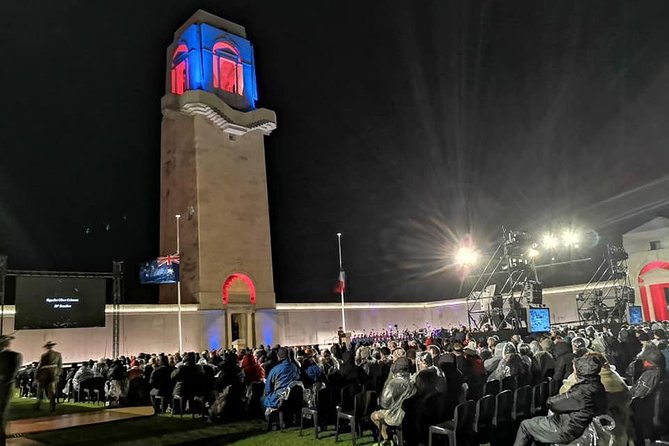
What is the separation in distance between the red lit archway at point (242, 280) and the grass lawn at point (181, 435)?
20310 mm

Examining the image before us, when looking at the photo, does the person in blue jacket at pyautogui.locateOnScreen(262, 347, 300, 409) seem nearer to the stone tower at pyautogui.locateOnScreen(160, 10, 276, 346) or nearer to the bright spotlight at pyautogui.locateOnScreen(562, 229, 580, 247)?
the stone tower at pyautogui.locateOnScreen(160, 10, 276, 346)

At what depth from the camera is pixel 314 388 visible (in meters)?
9.52

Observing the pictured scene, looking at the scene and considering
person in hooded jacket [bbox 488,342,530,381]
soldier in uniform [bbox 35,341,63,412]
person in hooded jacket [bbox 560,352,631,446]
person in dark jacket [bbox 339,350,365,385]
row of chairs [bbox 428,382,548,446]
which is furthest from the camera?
soldier in uniform [bbox 35,341,63,412]

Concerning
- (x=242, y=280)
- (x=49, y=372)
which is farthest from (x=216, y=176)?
(x=49, y=372)

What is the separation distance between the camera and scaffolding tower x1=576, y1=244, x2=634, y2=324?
1086 inches

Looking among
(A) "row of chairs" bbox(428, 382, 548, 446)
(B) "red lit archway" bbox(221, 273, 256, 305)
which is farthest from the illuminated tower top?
(A) "row of chairs" bbox(428, 382, 548, 446)

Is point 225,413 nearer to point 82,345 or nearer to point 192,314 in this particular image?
point 82,345

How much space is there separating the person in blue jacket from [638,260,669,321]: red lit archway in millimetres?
31101

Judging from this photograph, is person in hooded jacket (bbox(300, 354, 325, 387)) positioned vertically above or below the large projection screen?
below

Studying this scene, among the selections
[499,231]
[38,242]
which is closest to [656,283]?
[499,231]

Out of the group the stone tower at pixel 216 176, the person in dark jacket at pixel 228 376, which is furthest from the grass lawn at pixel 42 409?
the stone tower at pixel 216 176

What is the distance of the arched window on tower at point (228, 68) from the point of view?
1383 inches

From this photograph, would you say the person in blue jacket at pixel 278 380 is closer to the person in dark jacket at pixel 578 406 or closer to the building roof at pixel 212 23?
the person in dark jacket at pixel 578 406

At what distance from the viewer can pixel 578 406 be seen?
4.97 meters
